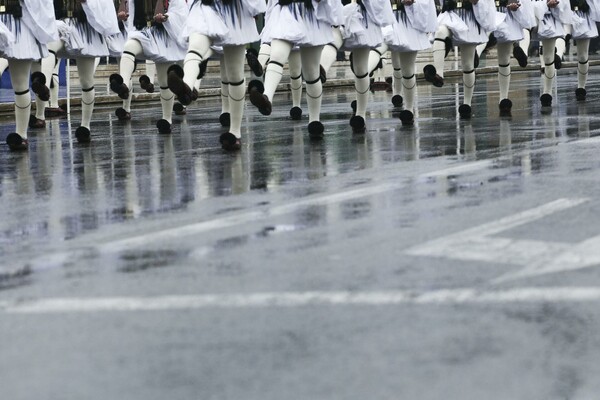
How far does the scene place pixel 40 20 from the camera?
13.5m

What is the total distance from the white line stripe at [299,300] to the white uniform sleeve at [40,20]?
26.0 feet

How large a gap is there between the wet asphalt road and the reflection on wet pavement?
0.04m

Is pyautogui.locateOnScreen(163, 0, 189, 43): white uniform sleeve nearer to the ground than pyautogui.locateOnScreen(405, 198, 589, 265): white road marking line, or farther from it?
farther from it

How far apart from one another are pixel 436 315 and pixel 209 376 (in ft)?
3.58

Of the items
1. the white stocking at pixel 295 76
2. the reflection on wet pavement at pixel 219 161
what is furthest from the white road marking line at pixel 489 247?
the white stocking at pixel 295 76

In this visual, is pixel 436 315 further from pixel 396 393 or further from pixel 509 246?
pixel 509 246

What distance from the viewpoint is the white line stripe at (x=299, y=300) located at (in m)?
5.65

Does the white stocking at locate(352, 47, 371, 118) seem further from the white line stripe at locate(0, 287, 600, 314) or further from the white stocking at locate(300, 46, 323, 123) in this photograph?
the white line stripe at locate(0, 287, 600, 314)

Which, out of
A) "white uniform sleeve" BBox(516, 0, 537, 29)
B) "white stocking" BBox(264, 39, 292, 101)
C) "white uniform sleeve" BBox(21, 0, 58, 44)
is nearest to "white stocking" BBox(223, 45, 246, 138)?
"white stocking" BBox(264, 39, 292, 101)

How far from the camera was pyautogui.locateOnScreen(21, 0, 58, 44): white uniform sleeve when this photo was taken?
1350 centimetres

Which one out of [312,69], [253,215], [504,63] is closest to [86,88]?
[312,69]

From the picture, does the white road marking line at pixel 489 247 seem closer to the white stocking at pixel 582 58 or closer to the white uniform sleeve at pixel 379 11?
the white uniform sleeve at pixel 379 11

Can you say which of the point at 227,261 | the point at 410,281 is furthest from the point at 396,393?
the point at 227,261

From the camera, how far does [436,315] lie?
5.40m
